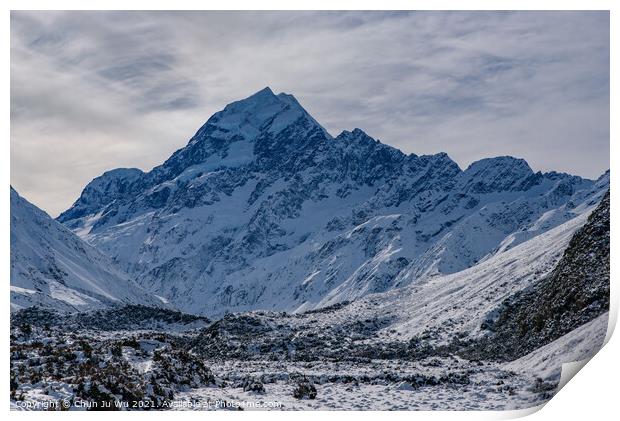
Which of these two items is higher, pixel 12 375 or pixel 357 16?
pixel 357 16

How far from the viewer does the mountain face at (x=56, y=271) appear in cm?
10664

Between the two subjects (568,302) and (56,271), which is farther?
(56,271)

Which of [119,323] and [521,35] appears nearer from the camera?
[521,35]

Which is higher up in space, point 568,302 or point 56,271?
point 56,271

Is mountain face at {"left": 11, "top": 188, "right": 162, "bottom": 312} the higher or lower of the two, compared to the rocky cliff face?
higher

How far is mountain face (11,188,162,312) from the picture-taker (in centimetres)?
10664

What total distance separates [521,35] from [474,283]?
4478 cm

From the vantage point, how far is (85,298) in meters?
118

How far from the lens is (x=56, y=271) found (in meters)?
126

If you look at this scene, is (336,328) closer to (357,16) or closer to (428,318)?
(428,318)

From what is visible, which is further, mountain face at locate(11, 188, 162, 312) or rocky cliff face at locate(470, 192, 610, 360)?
mountain face at locate(11, 188, 162, 312)

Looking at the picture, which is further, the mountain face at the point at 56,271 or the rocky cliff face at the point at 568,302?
the mountain face at the point at 56,271

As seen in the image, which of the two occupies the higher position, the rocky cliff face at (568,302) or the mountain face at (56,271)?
the mountain face at (56,271)
